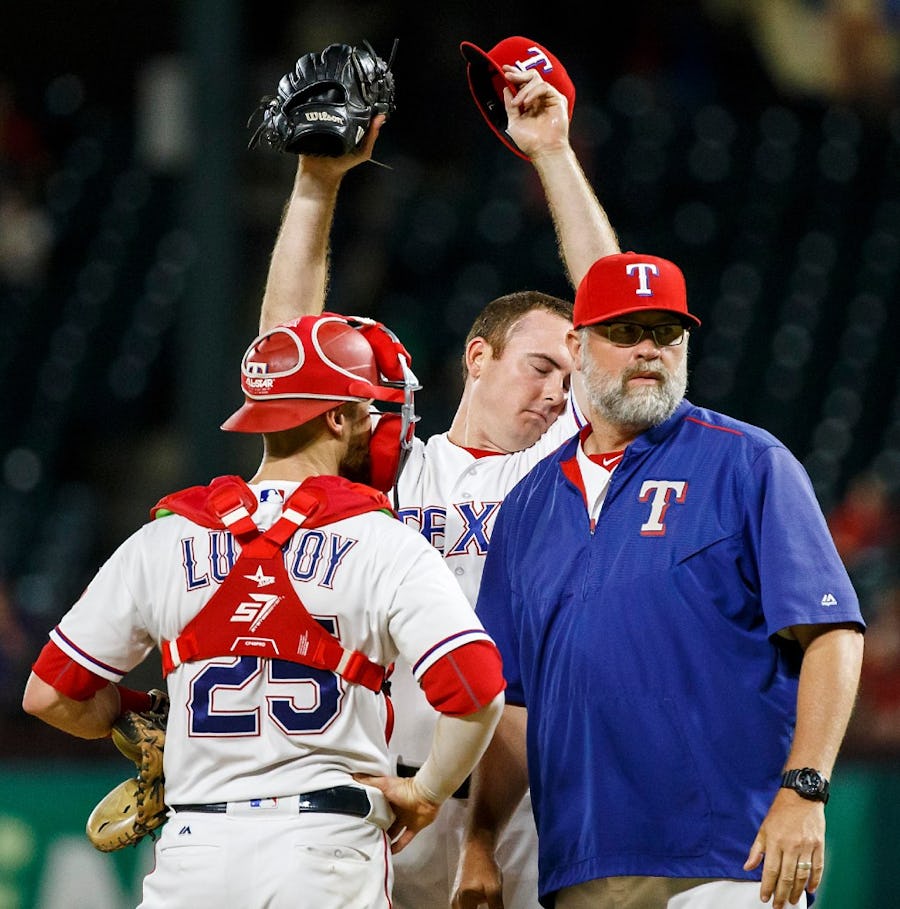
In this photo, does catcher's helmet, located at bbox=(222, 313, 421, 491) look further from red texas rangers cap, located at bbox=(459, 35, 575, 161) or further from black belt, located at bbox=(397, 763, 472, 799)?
red texas rangers cap, located at bbox=(459, 35, 575, 161)

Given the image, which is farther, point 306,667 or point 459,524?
point 459,524

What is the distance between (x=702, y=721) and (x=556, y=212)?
140cm

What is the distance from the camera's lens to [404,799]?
306cm

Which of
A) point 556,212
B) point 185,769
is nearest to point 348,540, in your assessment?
point 185,769

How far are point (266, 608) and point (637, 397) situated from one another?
0.93m

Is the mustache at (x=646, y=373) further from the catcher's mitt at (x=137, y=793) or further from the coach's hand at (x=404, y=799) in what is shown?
the catcher's mitt at (x=137, y=793)

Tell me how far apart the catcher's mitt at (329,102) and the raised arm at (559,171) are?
0.35m

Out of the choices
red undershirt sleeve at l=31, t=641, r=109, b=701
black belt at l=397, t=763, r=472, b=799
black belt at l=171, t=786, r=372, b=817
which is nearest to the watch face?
black belt at l=171, t=786, r=372, b=817

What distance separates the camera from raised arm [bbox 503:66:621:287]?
3.96 meters

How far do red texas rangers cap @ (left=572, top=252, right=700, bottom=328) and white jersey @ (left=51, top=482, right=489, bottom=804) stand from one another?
0.69 meters

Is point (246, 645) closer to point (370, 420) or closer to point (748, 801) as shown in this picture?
point (370, 420)

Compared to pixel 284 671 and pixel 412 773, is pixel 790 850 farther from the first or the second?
pixel 412 773

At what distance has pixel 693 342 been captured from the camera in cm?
1020

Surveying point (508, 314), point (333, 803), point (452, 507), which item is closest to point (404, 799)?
point (333, 803)
